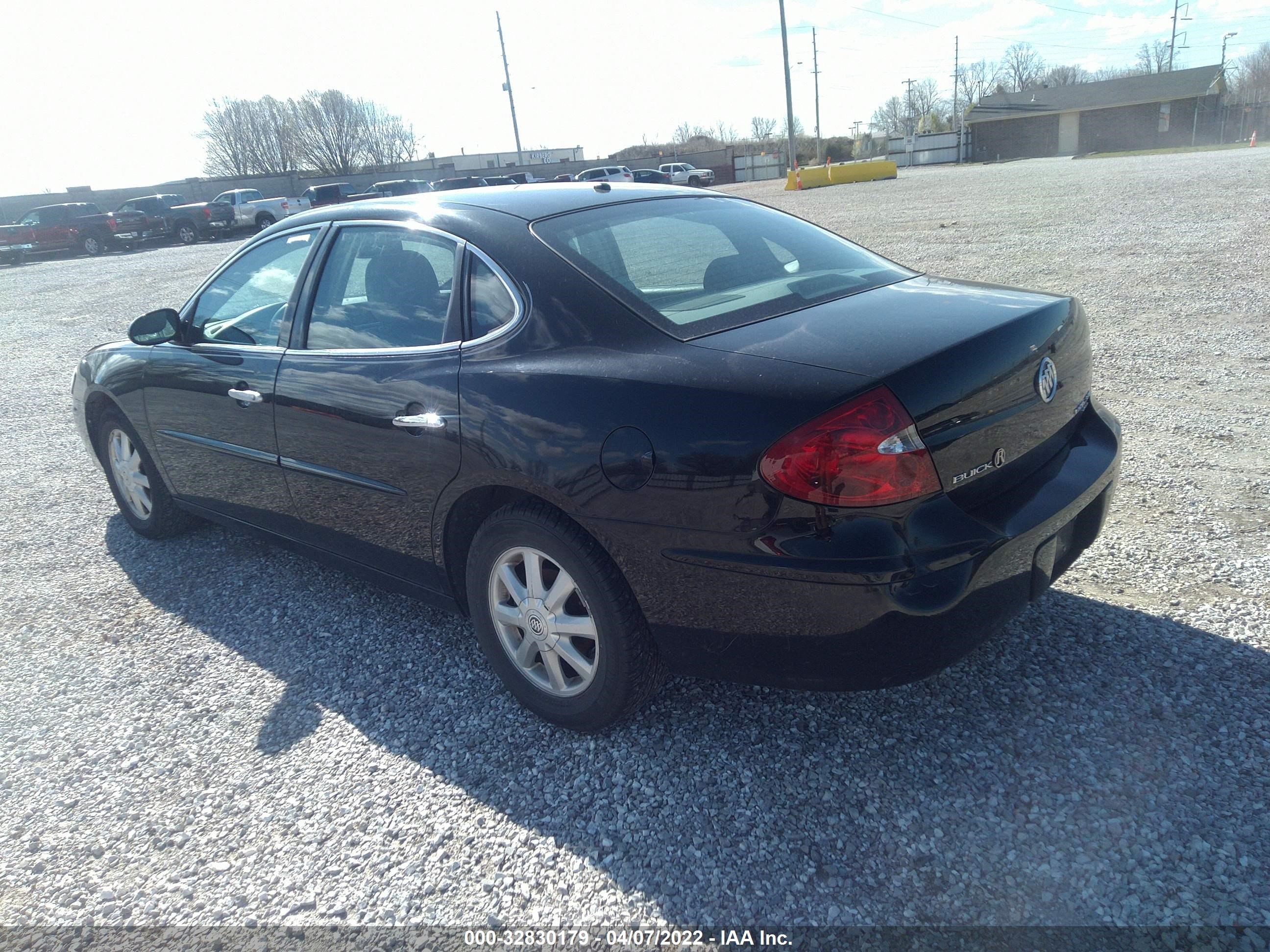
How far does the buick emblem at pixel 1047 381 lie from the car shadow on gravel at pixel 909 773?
2.93 feet

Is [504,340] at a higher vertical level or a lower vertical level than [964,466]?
higher

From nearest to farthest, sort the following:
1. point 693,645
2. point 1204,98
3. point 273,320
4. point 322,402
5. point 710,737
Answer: point 693,645 → point 710,737 → point 322,402 → point 273,320 → point 1204,98

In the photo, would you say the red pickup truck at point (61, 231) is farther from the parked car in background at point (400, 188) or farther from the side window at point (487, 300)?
the side window at point (487, 300)

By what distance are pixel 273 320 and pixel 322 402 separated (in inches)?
24.9

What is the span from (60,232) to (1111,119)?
60.8 metres

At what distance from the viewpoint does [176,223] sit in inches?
1254

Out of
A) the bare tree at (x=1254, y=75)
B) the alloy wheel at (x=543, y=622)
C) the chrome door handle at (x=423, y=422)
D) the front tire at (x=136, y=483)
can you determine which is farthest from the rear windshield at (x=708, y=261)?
the bare tree at (x=1254, y=75)

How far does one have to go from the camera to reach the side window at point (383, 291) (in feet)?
9.80

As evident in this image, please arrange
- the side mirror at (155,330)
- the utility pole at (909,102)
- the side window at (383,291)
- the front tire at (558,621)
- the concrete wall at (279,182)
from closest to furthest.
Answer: the front tire at (558,621), the side window at (383,291), the side mirror at (155,330), the concrete wall at (279,182), the utility pole at (909,102)

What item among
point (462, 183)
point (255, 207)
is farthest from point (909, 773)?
point (255, 207)

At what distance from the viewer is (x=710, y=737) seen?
271 centimetres

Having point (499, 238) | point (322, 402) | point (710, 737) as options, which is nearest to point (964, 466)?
point (710, 737)

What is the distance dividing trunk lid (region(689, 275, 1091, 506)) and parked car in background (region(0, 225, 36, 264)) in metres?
34.7

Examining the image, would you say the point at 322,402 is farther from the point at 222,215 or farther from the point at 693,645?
the point at 222,215
